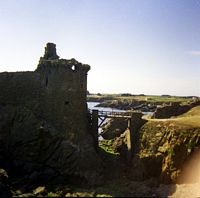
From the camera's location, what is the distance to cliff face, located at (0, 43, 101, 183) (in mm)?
38688

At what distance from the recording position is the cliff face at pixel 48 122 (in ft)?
127

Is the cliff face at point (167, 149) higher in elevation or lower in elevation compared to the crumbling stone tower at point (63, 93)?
lower

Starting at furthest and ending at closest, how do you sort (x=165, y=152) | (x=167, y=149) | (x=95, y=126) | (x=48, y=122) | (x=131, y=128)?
(x=131, y=128) → (x=95, y=126) → (x=48, y=122) → (x=165, y=152) → (x=167, y=149)

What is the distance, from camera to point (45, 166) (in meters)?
38.4

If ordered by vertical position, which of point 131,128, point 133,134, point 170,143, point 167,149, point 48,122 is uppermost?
point 48,122

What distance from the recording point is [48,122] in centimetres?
4141

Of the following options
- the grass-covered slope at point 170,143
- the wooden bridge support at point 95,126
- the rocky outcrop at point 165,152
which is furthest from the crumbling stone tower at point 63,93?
the grass-covered slope at point 170,143

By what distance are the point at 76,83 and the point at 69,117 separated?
13.2 ft

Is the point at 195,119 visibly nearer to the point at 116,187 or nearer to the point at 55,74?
the point at 116,187

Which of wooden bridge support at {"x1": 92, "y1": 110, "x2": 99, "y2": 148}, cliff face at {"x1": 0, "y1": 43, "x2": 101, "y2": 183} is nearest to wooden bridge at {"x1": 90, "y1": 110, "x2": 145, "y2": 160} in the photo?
wooden bridge support at {"x1": 92, "y1": 110, "x2": 99, "y2": 148}

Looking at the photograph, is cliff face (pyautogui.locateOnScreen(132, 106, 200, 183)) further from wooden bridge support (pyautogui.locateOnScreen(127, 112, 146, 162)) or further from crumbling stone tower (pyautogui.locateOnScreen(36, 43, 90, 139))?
crumbling stone tower (pyautogui.locateOnScreen(36, 43, 90, 139))

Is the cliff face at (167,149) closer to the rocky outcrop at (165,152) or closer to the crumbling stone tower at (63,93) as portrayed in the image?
the rocky outcrop at (165,152)

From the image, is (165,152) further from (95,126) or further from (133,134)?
(95,126)

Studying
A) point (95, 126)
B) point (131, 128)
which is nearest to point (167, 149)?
point (131, 128)
